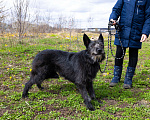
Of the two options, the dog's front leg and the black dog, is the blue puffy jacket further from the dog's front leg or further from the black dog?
the dog's front leg

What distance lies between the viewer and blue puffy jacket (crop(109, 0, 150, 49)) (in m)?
3.51

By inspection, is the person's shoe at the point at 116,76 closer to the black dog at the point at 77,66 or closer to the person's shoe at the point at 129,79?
the person's shoe at the point at 129,79

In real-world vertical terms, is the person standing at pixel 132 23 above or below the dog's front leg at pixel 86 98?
above

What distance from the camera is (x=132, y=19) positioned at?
11.9 feet

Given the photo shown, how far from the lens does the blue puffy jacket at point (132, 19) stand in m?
3.51

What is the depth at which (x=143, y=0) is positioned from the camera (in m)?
3.48

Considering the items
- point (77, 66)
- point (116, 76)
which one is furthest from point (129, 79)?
point (77, 66)

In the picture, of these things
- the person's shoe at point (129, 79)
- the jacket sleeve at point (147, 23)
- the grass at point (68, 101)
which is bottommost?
the grass at point (68, 101)

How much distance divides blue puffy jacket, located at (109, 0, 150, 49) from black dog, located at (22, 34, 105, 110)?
939 mm

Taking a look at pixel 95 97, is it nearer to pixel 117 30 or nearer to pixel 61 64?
pixel 61 64

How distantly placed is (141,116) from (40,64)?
2442 mm

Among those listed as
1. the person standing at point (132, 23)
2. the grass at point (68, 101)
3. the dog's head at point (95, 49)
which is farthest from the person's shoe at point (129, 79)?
the dog's head at point (95, 49)

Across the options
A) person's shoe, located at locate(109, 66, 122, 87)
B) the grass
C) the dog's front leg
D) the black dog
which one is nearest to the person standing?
person's shoe, located at locate(109, 66, 122, 87)

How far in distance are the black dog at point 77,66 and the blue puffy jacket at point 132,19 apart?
0.94 m
